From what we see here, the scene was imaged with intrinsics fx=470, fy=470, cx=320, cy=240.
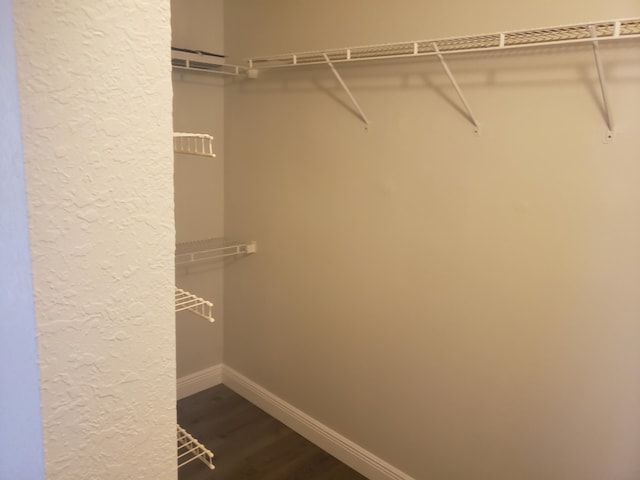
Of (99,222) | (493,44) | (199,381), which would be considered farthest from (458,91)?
(199,381)

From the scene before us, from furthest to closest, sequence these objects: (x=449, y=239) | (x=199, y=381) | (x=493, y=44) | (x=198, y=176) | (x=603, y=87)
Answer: (x=199, y=381) < (x=198, y=176) < (x=449, y=239) < (x=493, y=44) < (x=603, y=87)

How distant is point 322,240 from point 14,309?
1709mm

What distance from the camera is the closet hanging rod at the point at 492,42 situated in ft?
4.38

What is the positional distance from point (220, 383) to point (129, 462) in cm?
231

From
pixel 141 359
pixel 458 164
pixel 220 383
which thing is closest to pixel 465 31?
pixel 458 164

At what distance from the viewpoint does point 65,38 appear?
71cm

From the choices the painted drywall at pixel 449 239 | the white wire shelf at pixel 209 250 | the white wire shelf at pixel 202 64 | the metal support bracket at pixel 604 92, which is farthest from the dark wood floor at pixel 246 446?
the white wire shelf at pixel 202 64

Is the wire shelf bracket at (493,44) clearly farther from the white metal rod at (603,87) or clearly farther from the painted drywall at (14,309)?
the painted drywall at (14,309)

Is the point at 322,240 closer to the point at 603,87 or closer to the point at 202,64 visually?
the point at 202,64

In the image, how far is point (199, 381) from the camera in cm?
302

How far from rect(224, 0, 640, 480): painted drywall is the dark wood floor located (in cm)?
20

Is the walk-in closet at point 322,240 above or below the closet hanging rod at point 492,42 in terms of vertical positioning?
below

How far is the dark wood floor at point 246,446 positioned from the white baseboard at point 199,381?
4 centimetres

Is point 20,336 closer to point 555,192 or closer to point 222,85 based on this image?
point 555,192
